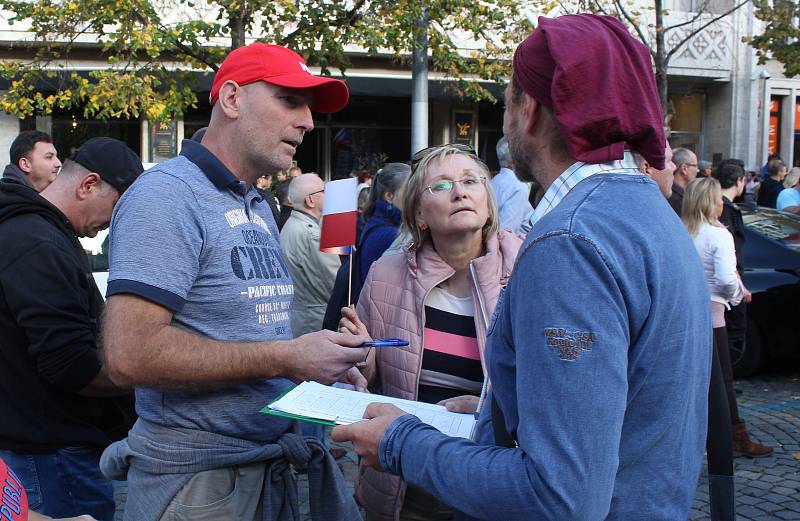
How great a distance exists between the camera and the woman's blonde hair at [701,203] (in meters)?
5.95

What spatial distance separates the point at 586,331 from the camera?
1.37 m

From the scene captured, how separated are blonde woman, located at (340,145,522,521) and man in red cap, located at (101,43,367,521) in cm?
45

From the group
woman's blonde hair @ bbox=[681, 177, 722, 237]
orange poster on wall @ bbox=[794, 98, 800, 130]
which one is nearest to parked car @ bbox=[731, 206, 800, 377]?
woman's blonde hair @ bbox=[681, 177, 722, 237]

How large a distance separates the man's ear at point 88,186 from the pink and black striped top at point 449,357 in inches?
55.5

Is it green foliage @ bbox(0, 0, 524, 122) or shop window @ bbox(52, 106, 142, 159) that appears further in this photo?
shop window @ bbox(52, 106, 142, 159)

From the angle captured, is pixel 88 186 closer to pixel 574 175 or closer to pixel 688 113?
pixel 574 175

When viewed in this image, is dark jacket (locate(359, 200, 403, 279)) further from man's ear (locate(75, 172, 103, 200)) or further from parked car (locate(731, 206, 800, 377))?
parked car (locate(731, 206, 800, 377))

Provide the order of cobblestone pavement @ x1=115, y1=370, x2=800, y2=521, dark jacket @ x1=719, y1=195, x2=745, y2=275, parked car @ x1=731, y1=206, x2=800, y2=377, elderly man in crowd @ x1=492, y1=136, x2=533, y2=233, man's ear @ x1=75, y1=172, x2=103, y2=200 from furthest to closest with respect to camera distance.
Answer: parked car @ x1=731, y1=206, x2=800, y2=377 < elderly man in crowd @ x1=492, y1=136, x2=533, y2=233 < dark jacket @ x1=719, y1=195, x2=745, y2=275 < cobblestone pavement @ x1=115, y1=370, x2=800, y2=521 < man's ear @ x1=75, y1=172, x2=103, y2=200

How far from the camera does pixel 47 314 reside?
2783mm

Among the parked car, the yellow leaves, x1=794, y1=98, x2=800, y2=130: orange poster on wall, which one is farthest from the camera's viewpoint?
x1=794, y1=98, x2=800, y2=130: orange poster on wall

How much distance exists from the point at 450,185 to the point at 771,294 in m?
5.66

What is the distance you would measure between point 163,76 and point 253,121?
790 centimetres

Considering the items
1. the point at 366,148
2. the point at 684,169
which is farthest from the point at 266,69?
the point at 366,148

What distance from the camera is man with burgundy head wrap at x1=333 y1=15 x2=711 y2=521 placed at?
1.37 metres
